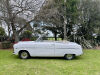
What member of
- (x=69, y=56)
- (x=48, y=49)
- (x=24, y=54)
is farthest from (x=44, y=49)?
(x=69, y=56)

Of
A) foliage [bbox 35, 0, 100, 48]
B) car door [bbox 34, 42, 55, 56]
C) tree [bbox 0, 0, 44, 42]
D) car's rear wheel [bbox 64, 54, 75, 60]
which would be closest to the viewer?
car door [bbox 34, 42, 55, 56]

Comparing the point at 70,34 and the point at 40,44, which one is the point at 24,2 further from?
the point at 70,34

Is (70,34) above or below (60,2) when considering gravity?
below

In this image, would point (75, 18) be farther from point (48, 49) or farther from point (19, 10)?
point (48, 49)

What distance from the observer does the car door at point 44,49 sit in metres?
6.66

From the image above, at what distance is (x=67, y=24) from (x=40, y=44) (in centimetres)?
643

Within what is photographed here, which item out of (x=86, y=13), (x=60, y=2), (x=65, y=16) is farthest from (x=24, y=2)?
(x=86, y=13)

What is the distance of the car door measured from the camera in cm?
666

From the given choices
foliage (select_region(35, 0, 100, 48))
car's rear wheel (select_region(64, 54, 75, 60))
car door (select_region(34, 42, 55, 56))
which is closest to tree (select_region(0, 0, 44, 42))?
foliage (select_region(35, 0, 100, 48))

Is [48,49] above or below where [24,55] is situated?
above

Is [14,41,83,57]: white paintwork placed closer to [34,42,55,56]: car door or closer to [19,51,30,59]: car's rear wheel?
[34,42,55,56]: car door

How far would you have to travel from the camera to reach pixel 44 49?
666 cm

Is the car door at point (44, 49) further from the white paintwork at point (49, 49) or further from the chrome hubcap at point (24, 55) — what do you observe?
the chrome hubcap at point (24, 55)

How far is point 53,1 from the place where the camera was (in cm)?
1012
